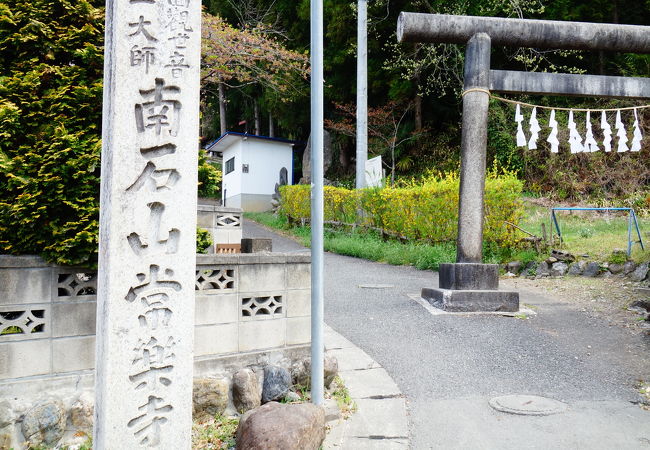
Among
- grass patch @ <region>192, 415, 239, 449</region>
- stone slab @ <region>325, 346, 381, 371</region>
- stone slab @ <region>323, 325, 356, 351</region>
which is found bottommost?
grass patch @ <region>192, 415, 239, 449</region>

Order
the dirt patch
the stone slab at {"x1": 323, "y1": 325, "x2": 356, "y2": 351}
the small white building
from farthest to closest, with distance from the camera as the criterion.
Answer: the small white building < the dirt patch < the stone slab at {"x1": 323, "y1": 325, "x2": 356, "y2": 351}

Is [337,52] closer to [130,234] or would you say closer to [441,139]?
[441,139]

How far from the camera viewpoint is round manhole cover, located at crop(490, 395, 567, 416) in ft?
14.1

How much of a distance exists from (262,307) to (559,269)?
785cm

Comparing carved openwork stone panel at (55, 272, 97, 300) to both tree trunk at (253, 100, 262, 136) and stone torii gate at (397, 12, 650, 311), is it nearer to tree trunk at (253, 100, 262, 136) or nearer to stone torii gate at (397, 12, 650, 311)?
stone torii gate at (397, 12, 650, 311)

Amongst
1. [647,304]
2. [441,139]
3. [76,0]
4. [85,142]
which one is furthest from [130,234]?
[441,139]

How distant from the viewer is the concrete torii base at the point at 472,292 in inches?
294

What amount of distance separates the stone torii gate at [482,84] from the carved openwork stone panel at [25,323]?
5517 mm

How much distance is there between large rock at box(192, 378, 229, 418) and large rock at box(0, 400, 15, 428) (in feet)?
4.16

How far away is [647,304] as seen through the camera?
7465 mm

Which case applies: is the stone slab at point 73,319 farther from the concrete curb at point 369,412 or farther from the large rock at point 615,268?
the large rock at point 615,268

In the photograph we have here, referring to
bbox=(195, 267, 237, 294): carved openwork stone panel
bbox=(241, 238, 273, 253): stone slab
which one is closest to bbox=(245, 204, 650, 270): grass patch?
bbox=(241, 238, 273, 253): stone slab

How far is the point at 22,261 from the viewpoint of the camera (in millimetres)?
3568

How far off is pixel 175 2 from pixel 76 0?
4.24 feet
